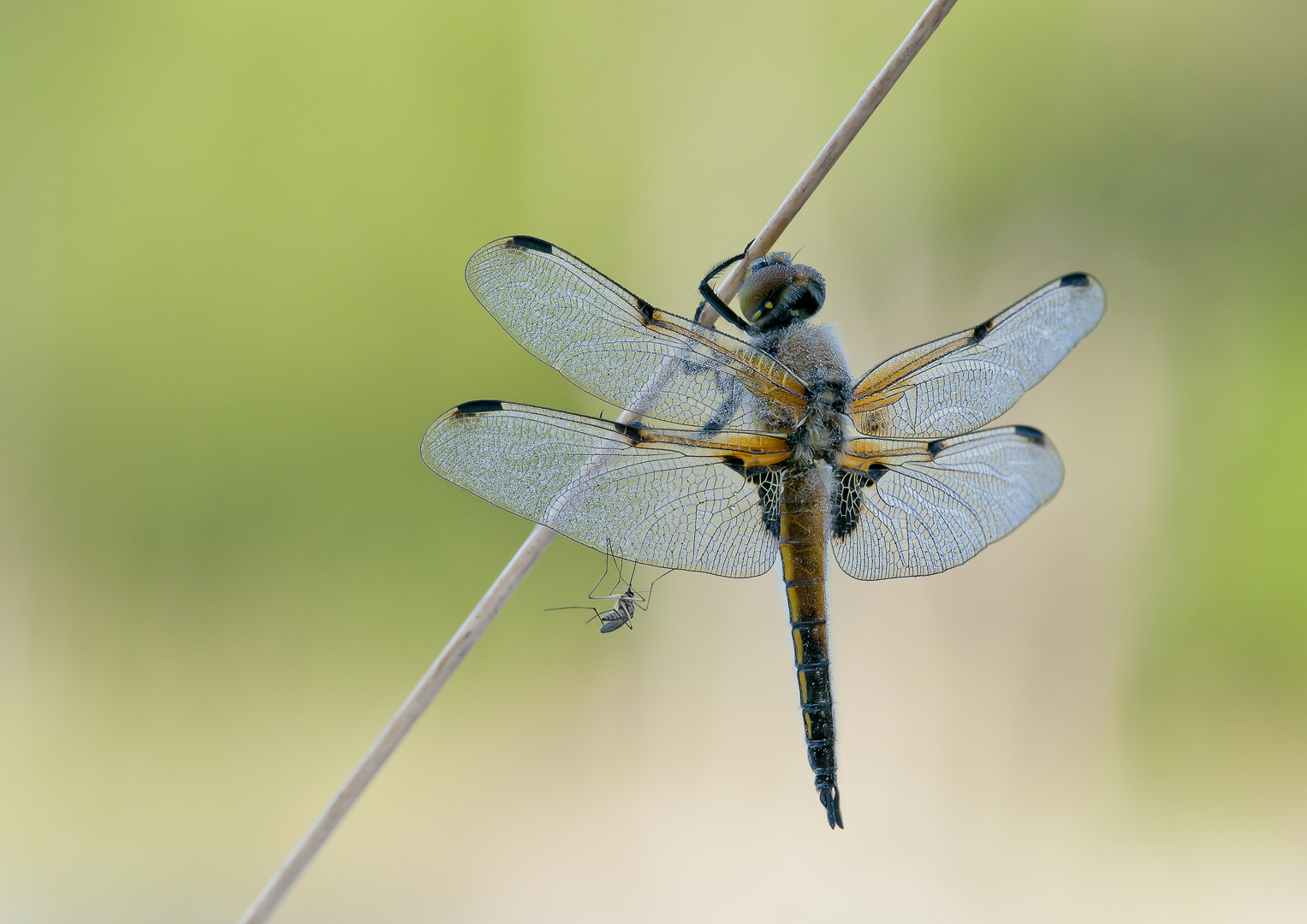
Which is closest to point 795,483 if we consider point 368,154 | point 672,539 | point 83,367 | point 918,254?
point 672,539

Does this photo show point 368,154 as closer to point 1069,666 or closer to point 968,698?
point 968,698

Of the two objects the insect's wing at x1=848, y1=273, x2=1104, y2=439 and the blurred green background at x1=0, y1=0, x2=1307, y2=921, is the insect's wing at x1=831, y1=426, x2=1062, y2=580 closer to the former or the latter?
the insect's wing at x1=848, y1=273, x2=1104, y2=439

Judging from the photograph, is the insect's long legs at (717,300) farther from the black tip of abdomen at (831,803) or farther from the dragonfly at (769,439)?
the black tip of abdomen at (831,803)

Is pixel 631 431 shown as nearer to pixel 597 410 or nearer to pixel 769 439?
pixel 769 439

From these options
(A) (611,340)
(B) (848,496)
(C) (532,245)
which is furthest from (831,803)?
(C) (532,245)

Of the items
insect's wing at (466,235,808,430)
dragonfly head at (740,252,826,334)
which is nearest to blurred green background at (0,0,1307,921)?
dragonfly head at (740,252,826,334)

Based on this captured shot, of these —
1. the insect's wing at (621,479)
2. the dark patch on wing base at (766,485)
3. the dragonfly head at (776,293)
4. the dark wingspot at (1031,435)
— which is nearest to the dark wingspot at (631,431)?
the insect's wing at (621,479)
